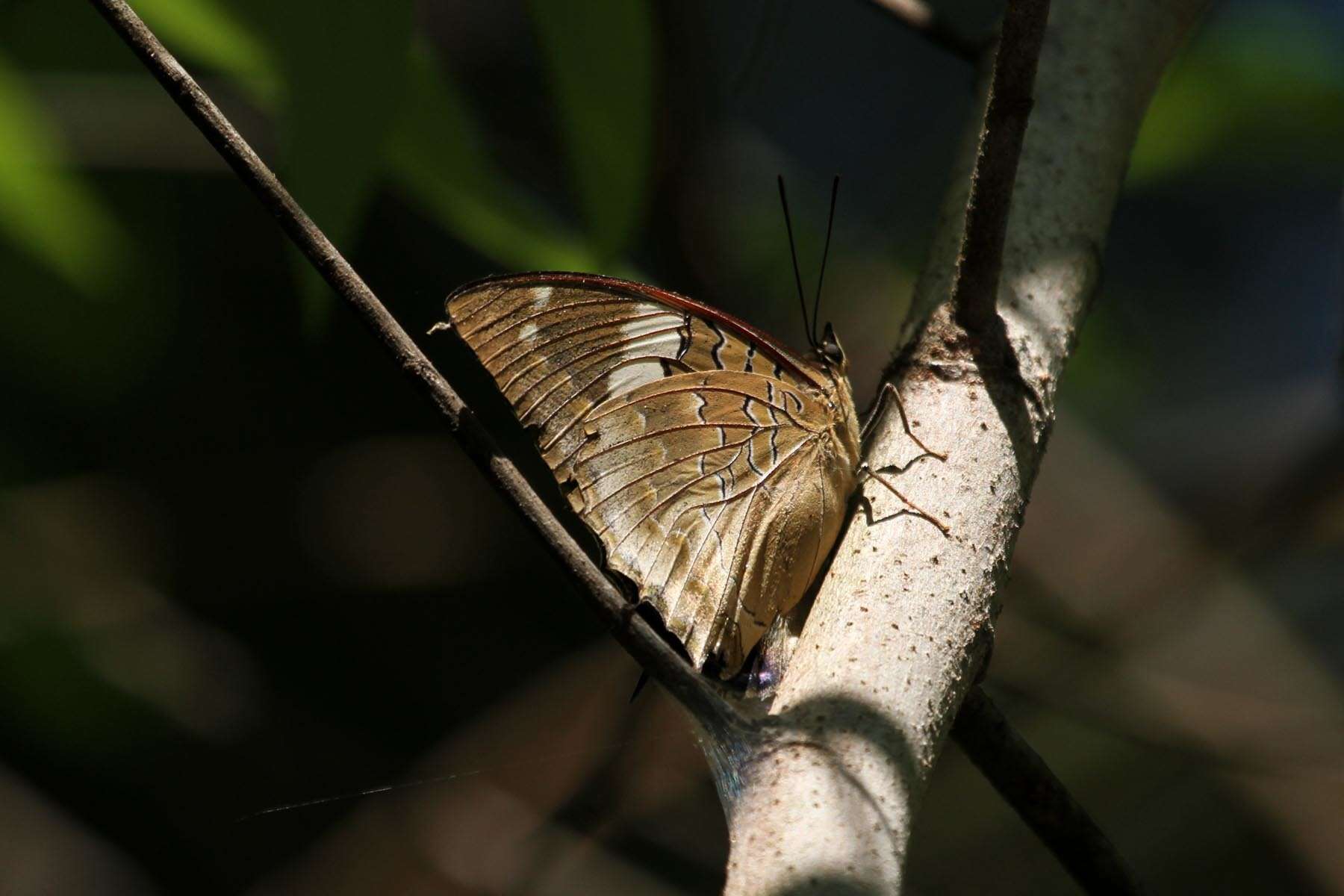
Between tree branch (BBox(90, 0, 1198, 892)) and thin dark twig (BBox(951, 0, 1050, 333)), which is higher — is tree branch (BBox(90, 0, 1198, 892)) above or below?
below

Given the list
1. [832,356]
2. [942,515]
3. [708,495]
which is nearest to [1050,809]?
[942,515]

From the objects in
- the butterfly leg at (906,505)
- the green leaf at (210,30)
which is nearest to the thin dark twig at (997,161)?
the butterfly leg at (906,505)

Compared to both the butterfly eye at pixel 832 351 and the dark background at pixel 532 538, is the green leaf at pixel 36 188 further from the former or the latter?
the butterfly eye at pixel 832 351

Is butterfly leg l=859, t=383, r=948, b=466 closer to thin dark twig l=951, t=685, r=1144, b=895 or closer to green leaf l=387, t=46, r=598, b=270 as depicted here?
thin dark twig l=951, t=685, r=1144, b=895

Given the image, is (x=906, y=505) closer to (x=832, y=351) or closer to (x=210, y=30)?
(x=832, y=351)

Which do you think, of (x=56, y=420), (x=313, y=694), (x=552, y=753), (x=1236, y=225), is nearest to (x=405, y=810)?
(x=552, y=753)

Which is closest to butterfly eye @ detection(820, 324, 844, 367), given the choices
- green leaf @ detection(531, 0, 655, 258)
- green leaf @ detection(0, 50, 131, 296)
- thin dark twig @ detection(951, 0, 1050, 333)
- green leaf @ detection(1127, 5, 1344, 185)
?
green leaf @ detection(531, 0, 655, 258)
